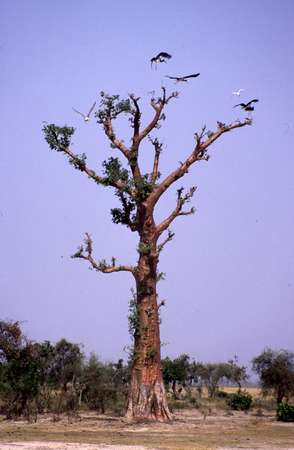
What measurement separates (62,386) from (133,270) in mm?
14968

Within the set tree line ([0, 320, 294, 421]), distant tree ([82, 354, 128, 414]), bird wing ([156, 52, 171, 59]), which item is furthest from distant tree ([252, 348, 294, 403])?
bird wing ([156, 52, 171, 59])

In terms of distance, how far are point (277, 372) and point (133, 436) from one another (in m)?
19.3

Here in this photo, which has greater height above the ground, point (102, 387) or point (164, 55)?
point (164, 55)

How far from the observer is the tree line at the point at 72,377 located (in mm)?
19391

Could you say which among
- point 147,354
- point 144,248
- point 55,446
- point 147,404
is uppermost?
point 144,248

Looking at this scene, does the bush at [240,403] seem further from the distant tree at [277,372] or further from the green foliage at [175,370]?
the green foliage at [175,370]

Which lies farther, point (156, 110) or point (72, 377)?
point (72, 377)

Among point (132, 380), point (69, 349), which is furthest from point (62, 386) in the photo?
point (132, 380)

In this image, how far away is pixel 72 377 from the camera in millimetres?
31641

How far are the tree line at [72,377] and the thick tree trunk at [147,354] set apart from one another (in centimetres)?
243

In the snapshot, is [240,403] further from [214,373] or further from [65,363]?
[214,373]

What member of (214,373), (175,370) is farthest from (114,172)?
(214,373)

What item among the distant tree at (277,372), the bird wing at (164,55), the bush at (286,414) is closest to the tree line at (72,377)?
the distant tree at (277,372)

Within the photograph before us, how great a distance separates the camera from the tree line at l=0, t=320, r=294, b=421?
19.4 m
